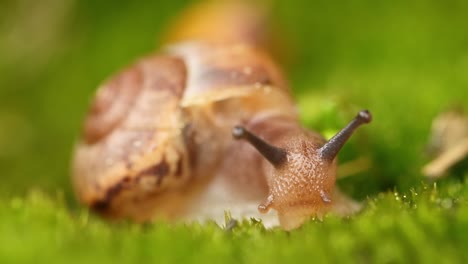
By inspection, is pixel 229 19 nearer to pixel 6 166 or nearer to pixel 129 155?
pixel 6 166

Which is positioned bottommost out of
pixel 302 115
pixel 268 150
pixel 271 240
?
pixel 271 240

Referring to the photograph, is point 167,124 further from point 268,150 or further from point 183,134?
point 268,150

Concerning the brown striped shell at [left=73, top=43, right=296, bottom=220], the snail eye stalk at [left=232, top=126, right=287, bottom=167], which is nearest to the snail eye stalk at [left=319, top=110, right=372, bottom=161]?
the snail eye stalk at [left=232, top=126, right=287, bottom=167]

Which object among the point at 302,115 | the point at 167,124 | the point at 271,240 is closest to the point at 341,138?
the point at 271,240

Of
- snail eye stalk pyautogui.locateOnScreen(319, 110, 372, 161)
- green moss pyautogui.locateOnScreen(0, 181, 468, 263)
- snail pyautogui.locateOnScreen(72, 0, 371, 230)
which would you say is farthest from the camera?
snail pyautogui.locateOnScreen(72, 0, 371, 230)

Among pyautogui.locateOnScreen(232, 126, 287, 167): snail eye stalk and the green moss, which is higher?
pyautogui.locateOnScreen(232, 126, 287, 167): snail eye stalk

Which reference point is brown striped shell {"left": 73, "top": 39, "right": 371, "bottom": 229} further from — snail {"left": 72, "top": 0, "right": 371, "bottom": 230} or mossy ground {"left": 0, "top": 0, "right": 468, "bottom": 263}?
mossy ground {"left": 0, "top": 0, "right": 468, "bottom": 263}

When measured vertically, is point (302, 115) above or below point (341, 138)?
above

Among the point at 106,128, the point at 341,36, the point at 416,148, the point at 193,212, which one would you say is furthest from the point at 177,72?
the point at 341,36
